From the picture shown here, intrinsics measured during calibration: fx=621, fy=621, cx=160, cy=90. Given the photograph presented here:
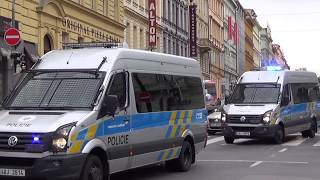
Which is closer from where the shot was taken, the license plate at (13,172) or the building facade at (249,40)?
the license plate at (13,172)

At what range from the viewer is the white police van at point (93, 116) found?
8.61m

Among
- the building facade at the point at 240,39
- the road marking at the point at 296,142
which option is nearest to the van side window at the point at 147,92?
the road marking at the point at 296,142

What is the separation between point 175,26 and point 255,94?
40.0 m

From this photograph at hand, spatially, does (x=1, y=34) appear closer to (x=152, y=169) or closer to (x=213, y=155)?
(x=213, y=155)

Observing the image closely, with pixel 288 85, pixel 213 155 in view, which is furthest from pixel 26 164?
pixel 288 85

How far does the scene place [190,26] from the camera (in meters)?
64.6

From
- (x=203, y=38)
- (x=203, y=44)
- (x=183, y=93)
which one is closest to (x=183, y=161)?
(x=183, y=93)

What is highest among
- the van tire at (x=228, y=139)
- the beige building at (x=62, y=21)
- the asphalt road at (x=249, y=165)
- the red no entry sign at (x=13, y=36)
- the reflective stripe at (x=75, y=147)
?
the beige building at (x=62, y=21)

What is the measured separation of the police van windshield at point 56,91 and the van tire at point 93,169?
0.82 metres

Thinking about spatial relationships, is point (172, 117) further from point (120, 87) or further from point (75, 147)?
point (75, 147)

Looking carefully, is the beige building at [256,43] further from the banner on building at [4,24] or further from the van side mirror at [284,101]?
the van side mirror at [284,101]

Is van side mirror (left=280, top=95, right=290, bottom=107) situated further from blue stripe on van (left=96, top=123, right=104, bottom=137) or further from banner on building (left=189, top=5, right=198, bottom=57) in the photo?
banner on building (left=189, top=5, right=198, bottom=57)

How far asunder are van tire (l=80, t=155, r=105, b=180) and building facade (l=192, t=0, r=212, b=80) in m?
61.3

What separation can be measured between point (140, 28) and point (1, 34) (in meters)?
24.0
